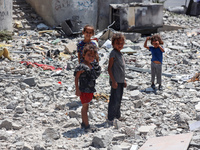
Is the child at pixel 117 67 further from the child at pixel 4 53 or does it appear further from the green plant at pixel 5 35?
the green plant at pixel 5 35

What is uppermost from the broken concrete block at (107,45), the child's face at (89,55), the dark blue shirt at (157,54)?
the child's face at (89,55)

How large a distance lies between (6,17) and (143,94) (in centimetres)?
695

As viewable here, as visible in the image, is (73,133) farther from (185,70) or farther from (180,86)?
(185,70)

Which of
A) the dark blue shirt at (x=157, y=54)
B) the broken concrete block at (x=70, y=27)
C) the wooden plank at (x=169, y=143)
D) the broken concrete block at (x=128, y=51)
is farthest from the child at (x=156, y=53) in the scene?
the broken concrete block at (x=70, y=27)

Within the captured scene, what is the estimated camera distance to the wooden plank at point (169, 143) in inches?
130

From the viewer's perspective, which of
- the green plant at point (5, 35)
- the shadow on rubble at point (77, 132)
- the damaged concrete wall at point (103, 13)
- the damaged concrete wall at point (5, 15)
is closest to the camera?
the shadow on rubble at point (77, 132)

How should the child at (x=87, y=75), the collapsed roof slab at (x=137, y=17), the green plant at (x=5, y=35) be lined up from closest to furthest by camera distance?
the child at (x=87, y=75), the green plant at (x=5, y=35), the collapsed roof slab at (x=137, y=17)

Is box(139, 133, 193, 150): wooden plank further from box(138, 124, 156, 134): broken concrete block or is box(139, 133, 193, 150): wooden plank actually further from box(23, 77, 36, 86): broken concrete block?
box(23, 77, 36, 86): broken concrete block

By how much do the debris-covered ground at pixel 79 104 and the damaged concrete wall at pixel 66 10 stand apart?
4.05 metres

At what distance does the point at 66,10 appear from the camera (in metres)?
13.0

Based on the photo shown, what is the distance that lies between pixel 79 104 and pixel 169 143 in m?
2.19

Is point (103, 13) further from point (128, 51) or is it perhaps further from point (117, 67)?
point (117, 67)

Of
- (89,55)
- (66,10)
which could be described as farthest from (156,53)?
(66,10)

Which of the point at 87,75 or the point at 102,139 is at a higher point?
the point at 87,75
